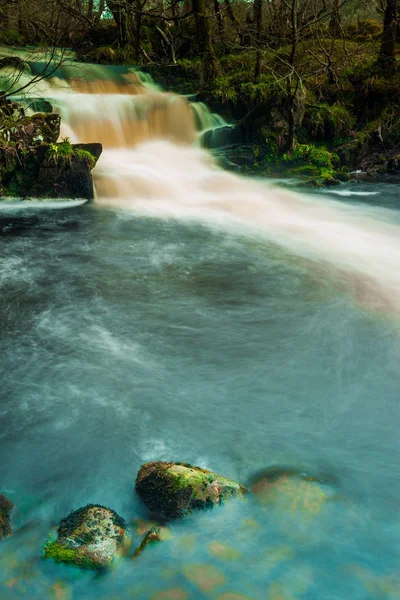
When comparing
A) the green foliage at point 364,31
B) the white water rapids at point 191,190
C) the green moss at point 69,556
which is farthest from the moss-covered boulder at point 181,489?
the green foliage at point 364,31

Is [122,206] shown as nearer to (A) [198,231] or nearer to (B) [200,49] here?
(A) [198,231]

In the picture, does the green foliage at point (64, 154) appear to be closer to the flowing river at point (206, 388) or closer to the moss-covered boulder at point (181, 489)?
the flowing river at point (206, 388)

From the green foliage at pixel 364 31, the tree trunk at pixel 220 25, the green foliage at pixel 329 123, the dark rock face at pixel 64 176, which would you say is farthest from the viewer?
the green foliage at pixel 364 31

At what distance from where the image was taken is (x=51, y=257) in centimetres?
831

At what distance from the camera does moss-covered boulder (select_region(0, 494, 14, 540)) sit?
320cm

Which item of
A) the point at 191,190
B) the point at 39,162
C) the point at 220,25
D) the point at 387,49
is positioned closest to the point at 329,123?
the point at 387,49

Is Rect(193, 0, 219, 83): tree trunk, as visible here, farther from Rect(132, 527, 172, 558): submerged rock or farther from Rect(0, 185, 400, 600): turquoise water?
Rect(132, 527, 172, 558): submerged rock

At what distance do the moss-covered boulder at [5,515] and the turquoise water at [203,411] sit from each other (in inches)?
2.3

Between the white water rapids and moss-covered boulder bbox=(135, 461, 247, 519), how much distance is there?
3934 millimetres

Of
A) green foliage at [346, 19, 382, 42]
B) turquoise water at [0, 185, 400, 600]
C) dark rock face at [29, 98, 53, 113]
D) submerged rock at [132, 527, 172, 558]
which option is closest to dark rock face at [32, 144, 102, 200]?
dark rock face at [29, 98, 53, 113]

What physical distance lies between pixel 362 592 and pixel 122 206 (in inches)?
382

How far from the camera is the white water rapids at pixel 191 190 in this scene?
8.57 metres

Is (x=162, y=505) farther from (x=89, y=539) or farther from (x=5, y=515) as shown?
(x=5, y=515)

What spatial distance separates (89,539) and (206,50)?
1780 centimetres
